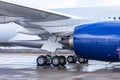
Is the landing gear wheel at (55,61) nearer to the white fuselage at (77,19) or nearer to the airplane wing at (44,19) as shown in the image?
the airplane wing at (44,19)

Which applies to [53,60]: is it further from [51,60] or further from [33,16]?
[33,16]

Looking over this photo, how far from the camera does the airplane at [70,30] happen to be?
11.5m

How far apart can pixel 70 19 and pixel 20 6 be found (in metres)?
1.99

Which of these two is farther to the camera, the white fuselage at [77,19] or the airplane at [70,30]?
the white fuselage at [77,19]

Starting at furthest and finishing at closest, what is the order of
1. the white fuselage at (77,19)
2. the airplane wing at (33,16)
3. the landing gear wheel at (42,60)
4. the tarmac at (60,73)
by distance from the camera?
1. the landing gear wheel at (42,60)
2. the white fuselage at (77,19)
3. the airplane wing at (33,16)
4. the tarmac at (60,73)

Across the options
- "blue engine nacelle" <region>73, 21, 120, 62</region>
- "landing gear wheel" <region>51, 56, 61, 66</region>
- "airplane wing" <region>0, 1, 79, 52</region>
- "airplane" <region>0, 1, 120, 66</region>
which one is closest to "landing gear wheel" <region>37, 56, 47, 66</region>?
"airplane" <region>0, 1, 120, 66</region>

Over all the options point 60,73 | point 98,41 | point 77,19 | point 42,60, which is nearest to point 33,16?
point 77,19

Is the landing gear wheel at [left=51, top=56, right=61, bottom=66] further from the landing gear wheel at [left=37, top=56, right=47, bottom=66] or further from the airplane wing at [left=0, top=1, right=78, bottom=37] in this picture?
the airplane wing at [left=0, top=1, right=78, bottom=37]

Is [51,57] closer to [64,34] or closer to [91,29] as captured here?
[64,34]

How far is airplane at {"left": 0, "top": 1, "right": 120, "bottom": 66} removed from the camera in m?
11.5

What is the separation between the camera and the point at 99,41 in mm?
11445

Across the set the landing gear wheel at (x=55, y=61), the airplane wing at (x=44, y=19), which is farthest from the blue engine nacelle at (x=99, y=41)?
the landing gear wheel at (x=55, y=61)

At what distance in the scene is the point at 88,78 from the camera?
32.3 feet

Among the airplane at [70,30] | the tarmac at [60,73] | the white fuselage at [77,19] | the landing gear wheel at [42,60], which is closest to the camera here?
the tarmac at [60,73]
